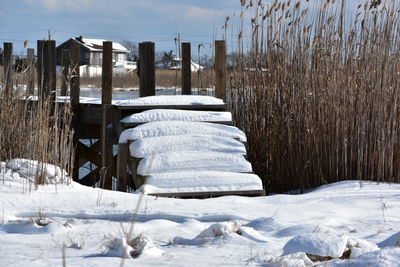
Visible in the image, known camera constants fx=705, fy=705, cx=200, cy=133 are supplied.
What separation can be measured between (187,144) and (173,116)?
0.59 metres

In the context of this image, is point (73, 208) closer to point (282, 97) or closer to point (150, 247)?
point (150, 247)

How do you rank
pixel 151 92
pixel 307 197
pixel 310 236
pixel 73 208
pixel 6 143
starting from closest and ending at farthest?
pixel 310 236 < pixel 73 208 < pixel 307 197 < pixel 6 143 < pixel 151 92

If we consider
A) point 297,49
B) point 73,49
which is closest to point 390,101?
point 297,49

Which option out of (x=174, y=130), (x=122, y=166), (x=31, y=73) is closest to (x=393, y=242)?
(x=174, y=130)

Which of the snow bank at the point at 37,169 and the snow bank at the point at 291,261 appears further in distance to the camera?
the snow bank at the point at 37,169

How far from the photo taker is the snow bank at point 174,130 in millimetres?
5827

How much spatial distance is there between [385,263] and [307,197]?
2.35 meters

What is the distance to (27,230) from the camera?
354 cm

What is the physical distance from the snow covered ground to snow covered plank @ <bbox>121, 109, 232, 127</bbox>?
1.33 m

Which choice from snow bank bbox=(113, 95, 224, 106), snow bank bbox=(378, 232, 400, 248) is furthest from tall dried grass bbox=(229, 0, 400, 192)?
snow bank bbox=(378, 232, 400, 248)

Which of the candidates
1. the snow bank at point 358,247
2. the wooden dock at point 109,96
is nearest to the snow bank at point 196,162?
the wooden dock at point 109,96

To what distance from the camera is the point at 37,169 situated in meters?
4.62

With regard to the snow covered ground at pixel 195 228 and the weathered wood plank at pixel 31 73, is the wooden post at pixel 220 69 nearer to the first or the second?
the weathered wood plank at pixel 31 73

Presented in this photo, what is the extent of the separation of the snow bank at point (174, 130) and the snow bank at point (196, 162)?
374mm
